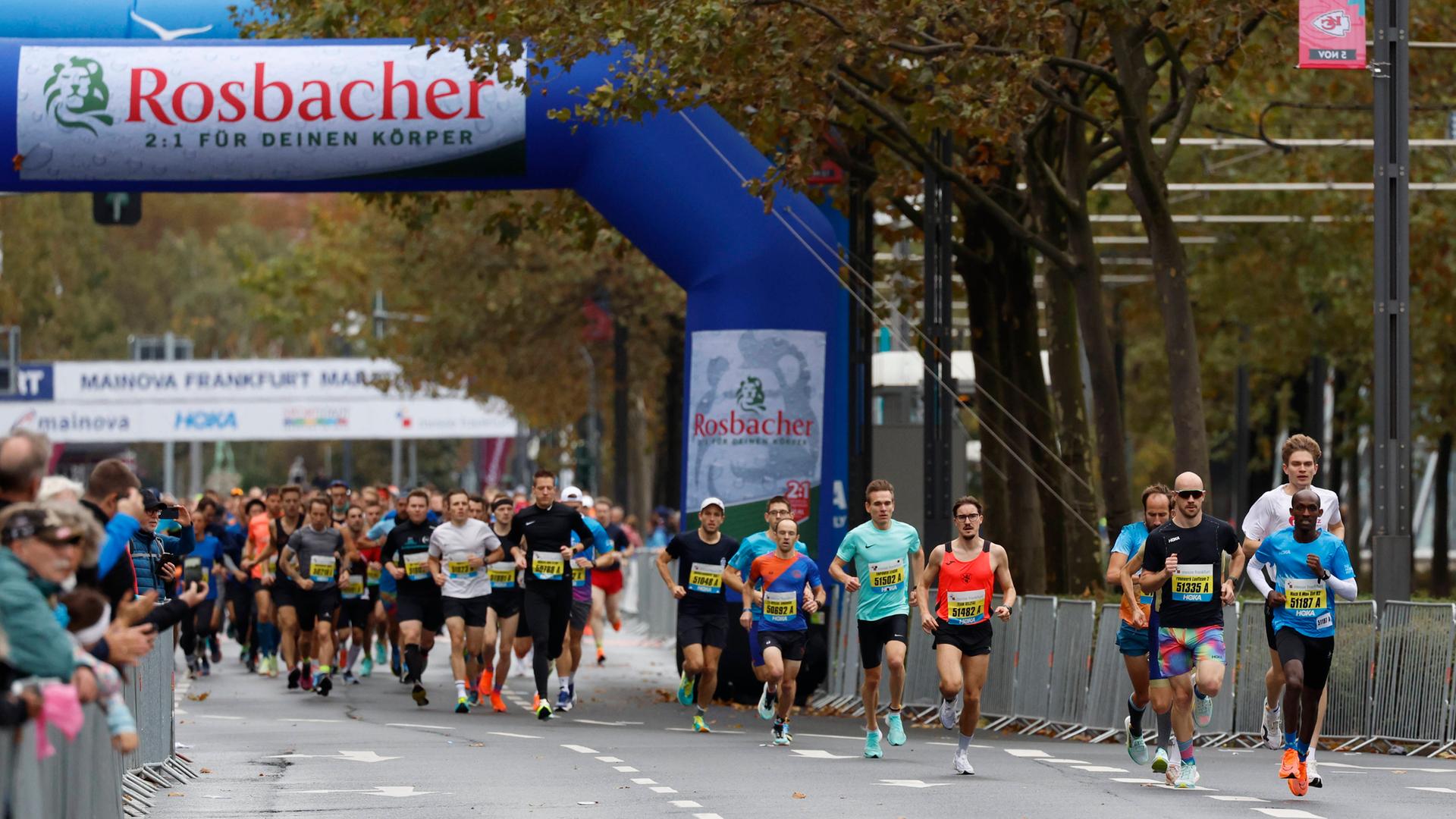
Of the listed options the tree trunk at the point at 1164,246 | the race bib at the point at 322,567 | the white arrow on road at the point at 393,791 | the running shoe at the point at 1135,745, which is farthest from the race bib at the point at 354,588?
the running shoe at the point at 1135,745

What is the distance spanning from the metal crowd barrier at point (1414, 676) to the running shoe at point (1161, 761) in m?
3.30

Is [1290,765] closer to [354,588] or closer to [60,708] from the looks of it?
[60,708]

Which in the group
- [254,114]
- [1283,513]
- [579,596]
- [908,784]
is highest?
[254,114]

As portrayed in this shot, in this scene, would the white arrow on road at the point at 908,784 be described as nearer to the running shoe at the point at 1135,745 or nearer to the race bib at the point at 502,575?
the running shoe at the point at 1135,745

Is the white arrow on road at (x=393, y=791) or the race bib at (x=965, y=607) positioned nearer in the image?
the white arrow on road at (x=393, y=791)

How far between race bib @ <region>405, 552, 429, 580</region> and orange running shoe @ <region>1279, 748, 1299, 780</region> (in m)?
9.10

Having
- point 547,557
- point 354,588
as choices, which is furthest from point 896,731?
point 354,588

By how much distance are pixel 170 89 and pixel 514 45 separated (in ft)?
9.89

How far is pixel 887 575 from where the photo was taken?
51.6ft

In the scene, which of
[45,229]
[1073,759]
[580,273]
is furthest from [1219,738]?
[45,229]

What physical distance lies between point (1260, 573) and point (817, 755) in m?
3.26

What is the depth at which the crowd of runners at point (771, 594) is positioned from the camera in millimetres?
13438

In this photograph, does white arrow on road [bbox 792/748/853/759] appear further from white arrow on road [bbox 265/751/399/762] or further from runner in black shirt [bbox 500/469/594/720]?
runner in black shirt [bbox 500/469/594/720]

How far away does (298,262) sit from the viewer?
59625mm
